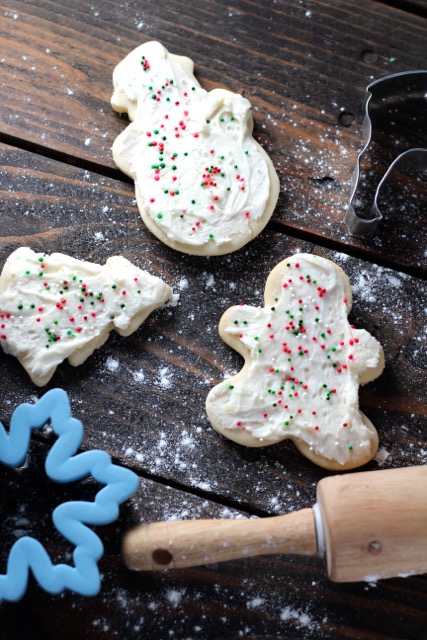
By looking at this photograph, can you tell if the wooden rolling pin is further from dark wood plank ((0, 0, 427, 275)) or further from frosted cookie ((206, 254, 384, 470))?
dark wood plank ((0, 0, 427, 275))

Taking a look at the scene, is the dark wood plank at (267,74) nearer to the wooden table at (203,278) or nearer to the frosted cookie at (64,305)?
the wooden table at (203,278)

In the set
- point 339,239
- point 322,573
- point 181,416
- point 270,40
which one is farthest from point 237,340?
point 270,40

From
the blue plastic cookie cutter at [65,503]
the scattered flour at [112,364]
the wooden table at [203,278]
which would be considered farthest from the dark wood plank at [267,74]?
the blue plastic cookie cutter at [65,503]

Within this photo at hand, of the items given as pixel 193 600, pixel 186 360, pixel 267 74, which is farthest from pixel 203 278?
pixel 193 600

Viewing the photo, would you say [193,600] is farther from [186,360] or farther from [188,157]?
[188,157]

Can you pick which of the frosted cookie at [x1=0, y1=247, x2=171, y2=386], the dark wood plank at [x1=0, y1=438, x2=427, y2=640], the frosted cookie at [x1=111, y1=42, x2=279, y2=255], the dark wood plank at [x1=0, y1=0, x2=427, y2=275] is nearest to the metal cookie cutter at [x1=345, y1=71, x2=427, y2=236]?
the dark wood plank at [x1=0, y1=0, x2=427, y2=275]

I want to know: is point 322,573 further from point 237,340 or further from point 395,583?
point 237,340
